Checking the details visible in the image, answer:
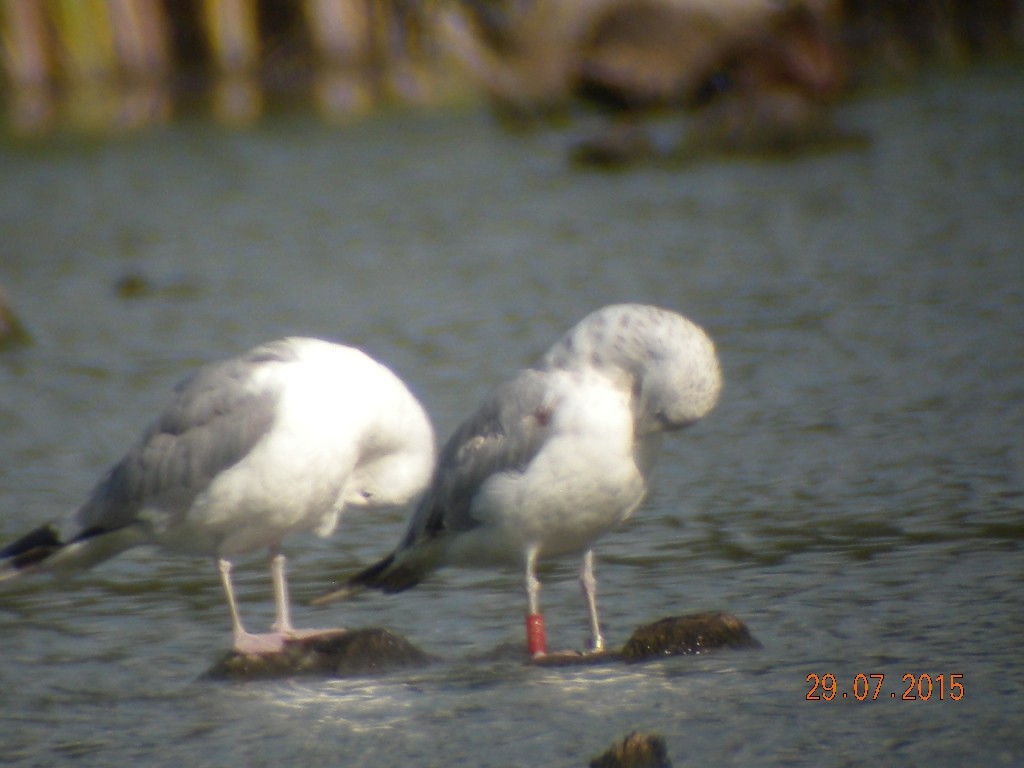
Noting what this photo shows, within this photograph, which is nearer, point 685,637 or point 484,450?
point 685,637

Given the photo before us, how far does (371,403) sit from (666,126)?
16.7 meters

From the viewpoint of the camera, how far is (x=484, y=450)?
20.2ft

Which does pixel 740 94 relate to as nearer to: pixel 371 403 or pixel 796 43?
pixel 796 43

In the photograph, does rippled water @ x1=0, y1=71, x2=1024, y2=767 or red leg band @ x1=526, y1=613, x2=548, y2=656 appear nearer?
rippled water @ x1=0, y1=71, x2=1024, y2=767

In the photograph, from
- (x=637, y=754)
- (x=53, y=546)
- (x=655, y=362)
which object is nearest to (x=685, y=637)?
(x=655, y=362)

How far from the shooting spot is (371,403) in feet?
19.9

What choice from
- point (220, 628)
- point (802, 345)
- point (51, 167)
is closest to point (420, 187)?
point (51, 167)

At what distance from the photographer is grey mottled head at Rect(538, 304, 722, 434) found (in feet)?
18.7

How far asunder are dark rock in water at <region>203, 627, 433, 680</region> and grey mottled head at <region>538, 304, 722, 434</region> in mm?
1066

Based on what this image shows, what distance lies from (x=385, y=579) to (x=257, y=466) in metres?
0.72

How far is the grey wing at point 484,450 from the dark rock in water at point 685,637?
2.19 feet

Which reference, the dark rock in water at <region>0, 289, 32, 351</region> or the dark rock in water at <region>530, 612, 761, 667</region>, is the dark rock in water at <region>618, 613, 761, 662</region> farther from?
the dark rock in water at <region>0, 289, 32, 351</region>

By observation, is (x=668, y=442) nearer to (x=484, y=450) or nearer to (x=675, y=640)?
(x=484, y=450)

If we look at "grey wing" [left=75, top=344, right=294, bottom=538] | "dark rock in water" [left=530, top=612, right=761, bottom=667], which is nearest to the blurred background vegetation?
"grey wing" [left=75, top=344, right=294, bottom=538]
